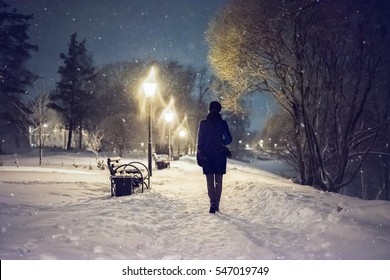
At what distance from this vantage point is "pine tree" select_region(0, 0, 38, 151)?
3059 cm

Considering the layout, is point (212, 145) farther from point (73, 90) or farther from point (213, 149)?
point (73, 90)

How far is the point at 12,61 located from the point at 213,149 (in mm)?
33778

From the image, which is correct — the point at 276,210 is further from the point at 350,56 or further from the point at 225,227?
the point at 350,56

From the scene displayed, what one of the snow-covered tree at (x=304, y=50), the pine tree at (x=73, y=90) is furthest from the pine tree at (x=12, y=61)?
the snow-covered tree at (x=304, y=50)

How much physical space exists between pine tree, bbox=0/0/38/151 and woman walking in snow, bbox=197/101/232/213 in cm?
2956

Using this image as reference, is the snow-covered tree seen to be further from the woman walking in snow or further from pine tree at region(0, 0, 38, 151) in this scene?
pine tree at region(0, 0, 38, 151)

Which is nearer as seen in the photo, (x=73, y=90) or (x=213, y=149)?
(x=213, y=149)

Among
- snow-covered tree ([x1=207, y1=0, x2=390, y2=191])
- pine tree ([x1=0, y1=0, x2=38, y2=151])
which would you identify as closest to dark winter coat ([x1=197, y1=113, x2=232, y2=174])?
snow-covered tree ([x1=207, y1=0, x2=390, y2=191])

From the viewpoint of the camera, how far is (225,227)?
541 cm

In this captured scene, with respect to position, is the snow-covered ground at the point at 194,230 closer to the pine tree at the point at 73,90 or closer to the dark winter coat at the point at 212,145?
the dark winter coat at the point at 212,145

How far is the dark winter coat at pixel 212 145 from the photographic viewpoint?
20.9 ft

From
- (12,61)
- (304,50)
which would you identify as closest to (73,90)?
(12,61)

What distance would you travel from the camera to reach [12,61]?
107ft
